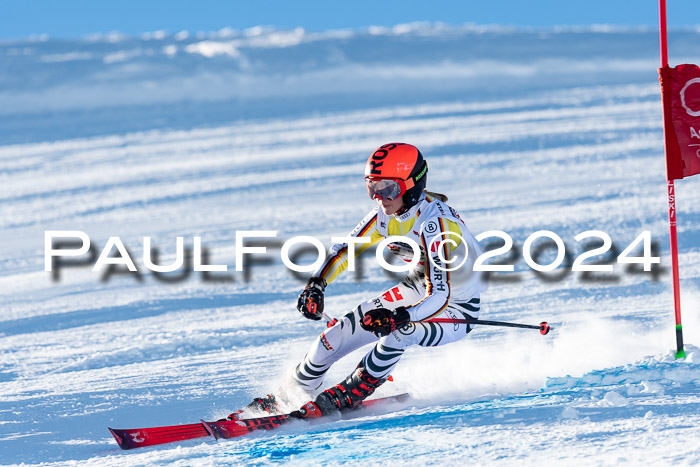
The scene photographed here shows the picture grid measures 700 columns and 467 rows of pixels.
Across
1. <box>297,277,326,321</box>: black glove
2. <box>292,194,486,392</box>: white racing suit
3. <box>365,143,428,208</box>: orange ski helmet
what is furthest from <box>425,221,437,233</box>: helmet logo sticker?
<box>297,277,326,321</box>: black glove

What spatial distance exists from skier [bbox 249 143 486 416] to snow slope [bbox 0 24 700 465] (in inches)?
A: 11.2

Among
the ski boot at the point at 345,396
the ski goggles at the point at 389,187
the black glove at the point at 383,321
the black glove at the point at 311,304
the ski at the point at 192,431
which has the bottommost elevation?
the ski at the point at 192,431

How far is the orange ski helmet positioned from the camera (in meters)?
4.37

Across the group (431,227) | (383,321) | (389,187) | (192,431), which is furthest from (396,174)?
(192,431)

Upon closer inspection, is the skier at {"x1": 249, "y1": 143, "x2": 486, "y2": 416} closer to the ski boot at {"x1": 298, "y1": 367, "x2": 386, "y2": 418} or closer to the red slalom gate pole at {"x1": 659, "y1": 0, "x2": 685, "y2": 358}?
the ski boot at {"x1": 298, "y1": 367, "x2": 386, "y2": 418}

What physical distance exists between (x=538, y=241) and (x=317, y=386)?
14.7 feet

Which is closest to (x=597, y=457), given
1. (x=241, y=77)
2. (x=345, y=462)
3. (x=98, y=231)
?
(x=345, y=462)

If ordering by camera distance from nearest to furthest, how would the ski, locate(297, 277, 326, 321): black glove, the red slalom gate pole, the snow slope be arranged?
the snow slope < the ski < locate(297, 277, 326, 321): black glove < the red slalom gate pole

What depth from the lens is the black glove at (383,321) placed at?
4.20 meters

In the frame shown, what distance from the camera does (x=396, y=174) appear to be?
4359 mm

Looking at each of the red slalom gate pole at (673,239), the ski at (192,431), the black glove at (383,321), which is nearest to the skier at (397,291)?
the black glove at (383,321)

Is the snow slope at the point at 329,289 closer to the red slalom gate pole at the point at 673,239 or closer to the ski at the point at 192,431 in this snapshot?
the ski at the point at 192,431

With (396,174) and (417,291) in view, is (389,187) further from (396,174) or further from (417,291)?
(417,291)

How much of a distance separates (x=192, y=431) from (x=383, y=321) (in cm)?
106
